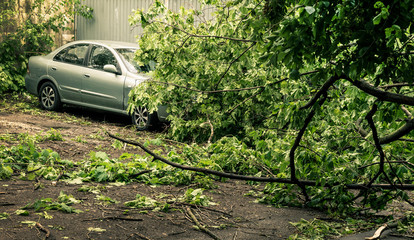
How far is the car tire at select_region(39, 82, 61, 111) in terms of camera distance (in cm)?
1333

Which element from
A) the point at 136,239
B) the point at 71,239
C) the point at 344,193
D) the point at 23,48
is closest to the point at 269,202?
the point at 344,193

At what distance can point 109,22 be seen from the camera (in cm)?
1756

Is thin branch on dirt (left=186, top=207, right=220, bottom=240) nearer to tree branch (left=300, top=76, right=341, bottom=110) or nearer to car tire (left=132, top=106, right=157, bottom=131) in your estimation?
tree branch (left=300, top=76, right=341, bottom=110)

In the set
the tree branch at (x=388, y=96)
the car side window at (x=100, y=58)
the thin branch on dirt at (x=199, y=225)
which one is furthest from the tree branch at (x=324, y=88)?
the car side window at (x=100, y=58)

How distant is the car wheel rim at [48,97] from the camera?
13482 millimetres

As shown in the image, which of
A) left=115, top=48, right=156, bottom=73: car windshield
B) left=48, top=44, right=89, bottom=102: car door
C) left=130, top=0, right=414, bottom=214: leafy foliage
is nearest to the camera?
left=130, top=0, right=414, bottom=214: leafy foliage

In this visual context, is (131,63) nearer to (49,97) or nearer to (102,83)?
(102,83)

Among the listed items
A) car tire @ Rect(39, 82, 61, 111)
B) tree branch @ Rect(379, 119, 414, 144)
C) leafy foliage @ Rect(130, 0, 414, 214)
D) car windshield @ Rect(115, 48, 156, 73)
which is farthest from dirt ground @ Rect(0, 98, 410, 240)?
car tire @ Rect(39, 82, 61, 111)

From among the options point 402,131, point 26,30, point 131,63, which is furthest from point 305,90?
point 26,30

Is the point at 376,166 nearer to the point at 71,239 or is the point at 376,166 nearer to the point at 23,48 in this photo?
the point at 71,239

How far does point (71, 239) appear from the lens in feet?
14.2

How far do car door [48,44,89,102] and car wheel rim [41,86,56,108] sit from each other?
45 cm

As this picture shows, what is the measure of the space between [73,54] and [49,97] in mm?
1423

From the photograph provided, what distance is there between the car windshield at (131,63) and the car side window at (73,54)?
1.08 meters
